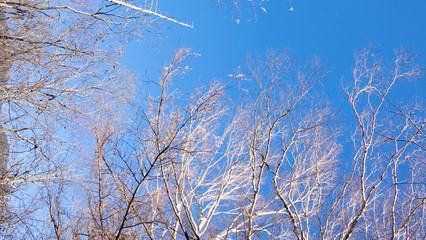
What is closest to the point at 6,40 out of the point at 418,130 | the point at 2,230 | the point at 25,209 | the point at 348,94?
the point at 25,209

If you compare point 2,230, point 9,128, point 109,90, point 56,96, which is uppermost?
point 109,90

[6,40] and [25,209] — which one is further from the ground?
[6,40]

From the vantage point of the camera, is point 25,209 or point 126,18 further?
point 25,209

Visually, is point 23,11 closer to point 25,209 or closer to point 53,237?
point 25,209

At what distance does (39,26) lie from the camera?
531 centimetres

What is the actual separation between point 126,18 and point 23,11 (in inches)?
66.0

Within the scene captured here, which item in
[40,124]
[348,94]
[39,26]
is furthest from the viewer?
[40,124]

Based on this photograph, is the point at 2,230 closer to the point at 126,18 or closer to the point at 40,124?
the point at 40,124

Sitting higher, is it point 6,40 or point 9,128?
point 6,40

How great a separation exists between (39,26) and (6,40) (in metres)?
0.63

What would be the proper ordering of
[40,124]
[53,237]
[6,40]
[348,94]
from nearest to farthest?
[348,94], [6,40], [40,124], [53,237]

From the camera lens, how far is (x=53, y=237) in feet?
21.0

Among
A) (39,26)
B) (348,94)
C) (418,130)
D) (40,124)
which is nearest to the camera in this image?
(418,130)

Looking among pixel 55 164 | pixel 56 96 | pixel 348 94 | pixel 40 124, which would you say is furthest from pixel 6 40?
pixel 348 94
